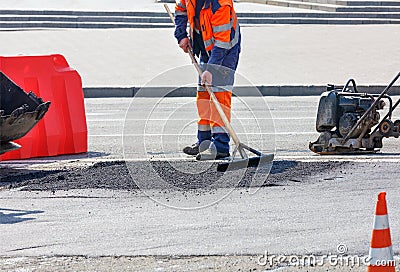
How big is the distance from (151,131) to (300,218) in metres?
4.94

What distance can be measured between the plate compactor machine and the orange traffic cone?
4.07 metres

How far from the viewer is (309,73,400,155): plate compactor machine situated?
9.37 m

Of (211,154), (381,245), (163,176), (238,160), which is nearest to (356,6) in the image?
(211,154)

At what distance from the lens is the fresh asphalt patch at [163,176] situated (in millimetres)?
8172

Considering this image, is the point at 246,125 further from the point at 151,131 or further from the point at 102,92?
the point at 102,92

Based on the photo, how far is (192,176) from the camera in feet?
27.8

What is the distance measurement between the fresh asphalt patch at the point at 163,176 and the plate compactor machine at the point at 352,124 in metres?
0.53

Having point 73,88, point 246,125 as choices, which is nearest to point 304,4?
point 246,125

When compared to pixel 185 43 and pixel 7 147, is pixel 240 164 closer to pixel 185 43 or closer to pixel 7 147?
pixel 185 43

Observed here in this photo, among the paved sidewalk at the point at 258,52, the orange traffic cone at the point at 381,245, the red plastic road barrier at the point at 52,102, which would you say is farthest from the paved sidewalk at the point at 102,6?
the orange traffic cone at the point at 381,245

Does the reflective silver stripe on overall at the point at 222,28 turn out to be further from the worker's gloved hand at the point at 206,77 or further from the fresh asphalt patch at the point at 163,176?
the fresh asphalt patch at the point at 163,176

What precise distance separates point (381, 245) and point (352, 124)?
421 centimetres

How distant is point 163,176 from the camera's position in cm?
845

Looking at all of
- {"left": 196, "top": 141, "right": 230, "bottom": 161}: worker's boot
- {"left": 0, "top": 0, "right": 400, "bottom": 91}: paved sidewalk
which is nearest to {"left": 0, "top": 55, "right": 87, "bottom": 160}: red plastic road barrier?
{"left": 196, "top": 141, "right": 230, "bottom": 161}: worker's boot
